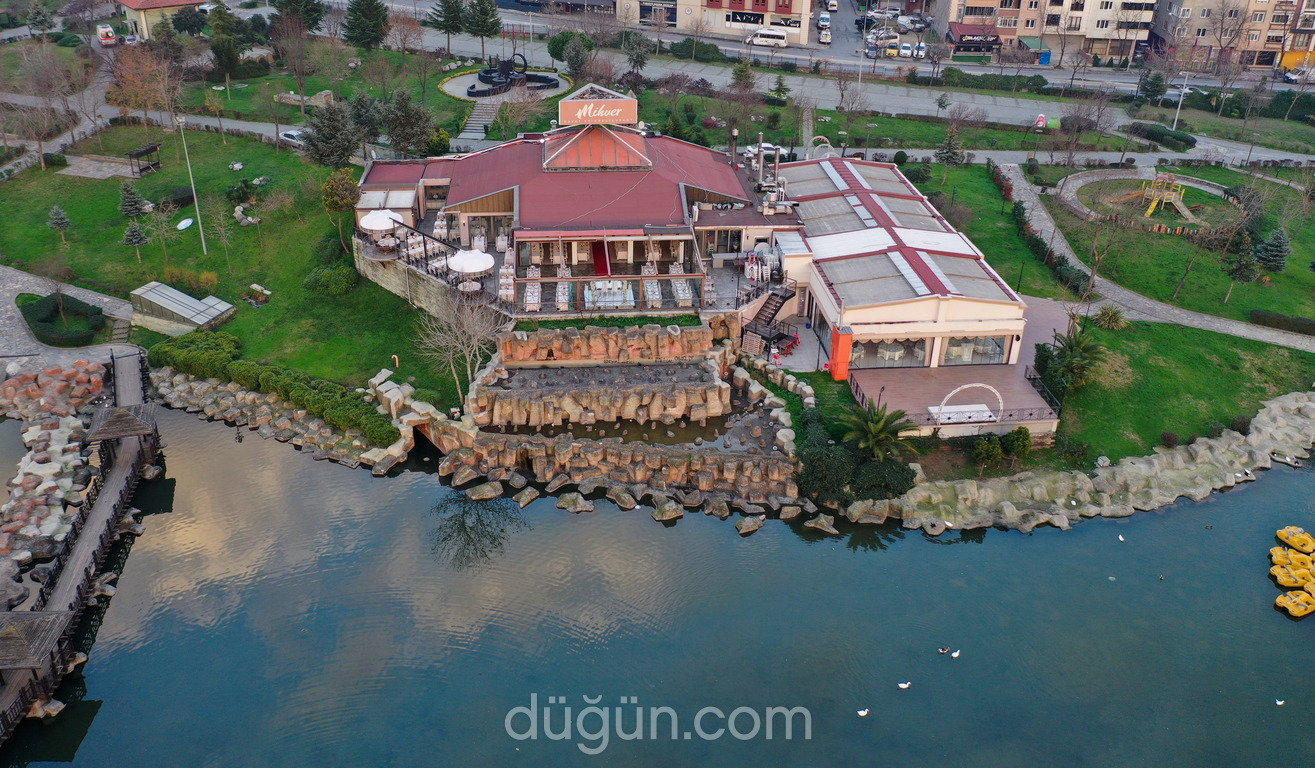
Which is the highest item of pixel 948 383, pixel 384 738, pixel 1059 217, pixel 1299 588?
pixel 1059 217

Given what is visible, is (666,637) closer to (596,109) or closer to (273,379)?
(273,379)

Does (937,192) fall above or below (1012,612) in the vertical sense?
above

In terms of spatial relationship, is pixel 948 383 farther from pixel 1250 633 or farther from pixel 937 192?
pixel 937 192

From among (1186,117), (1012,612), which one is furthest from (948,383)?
(1186,117)

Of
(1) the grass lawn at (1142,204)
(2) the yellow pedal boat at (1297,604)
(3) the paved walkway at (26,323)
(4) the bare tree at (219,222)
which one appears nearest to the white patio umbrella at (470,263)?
(4) the bare tree at (219,222)

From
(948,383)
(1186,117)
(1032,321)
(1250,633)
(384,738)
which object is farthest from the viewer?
(1186,117)

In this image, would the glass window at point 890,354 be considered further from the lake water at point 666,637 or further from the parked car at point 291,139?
the parked car at point 291,139

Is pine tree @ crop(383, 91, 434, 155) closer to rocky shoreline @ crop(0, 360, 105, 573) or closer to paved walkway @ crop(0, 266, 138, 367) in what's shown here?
paved walkway @ crop(0, 266, 138, 367)

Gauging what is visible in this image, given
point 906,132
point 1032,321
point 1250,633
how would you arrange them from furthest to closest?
point 906,132
point 1032,321
point 1250,633
